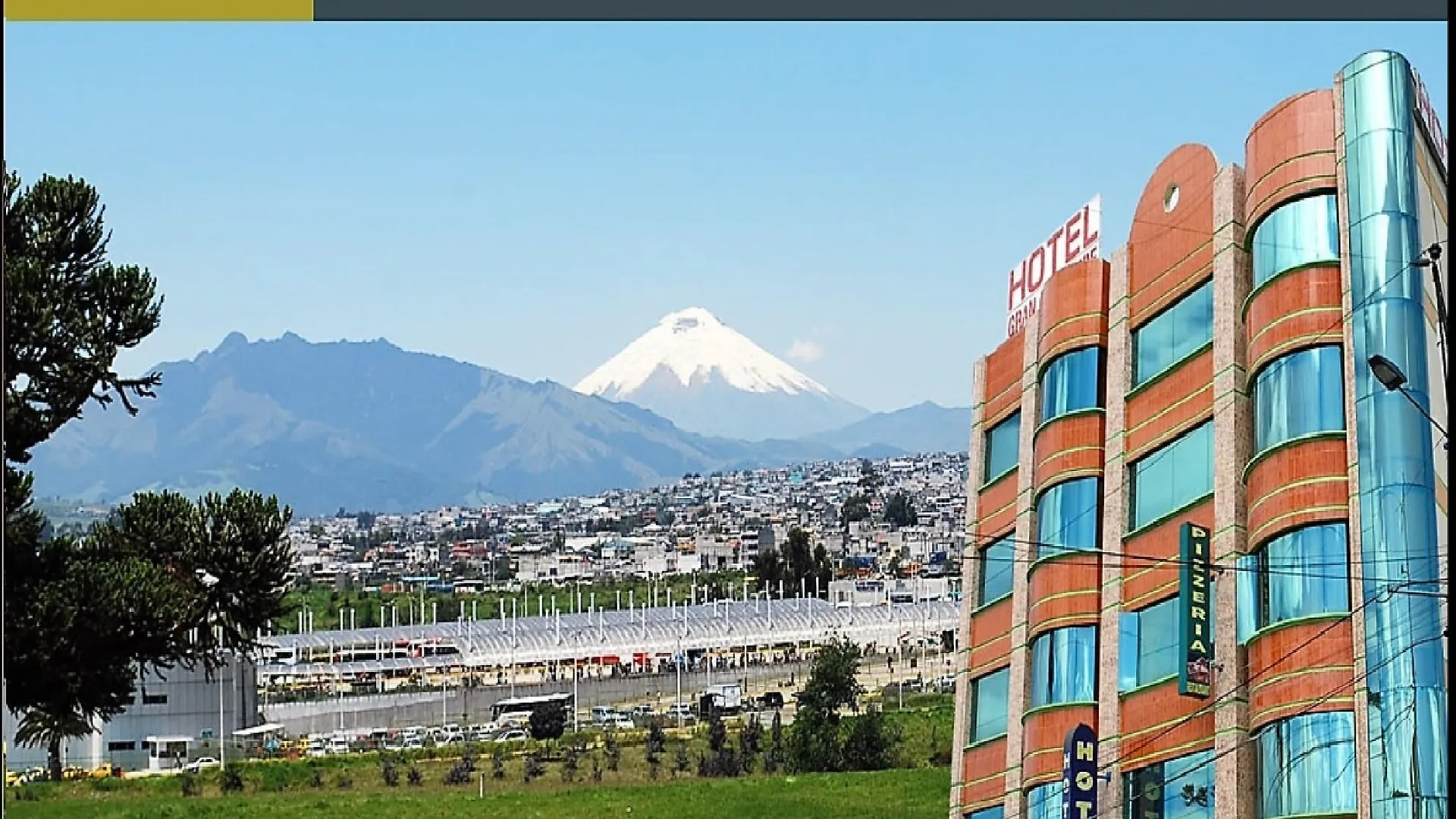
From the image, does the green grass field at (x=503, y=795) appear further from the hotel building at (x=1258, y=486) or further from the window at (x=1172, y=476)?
the window at (x=1172, y=476)

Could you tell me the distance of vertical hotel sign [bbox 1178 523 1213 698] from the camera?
2825cm

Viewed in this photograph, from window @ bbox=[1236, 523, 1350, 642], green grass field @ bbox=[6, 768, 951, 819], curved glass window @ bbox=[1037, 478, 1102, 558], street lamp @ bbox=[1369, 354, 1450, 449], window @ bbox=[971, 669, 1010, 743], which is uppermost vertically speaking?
street lamp @ bbox=[1369, 354, 1450, 449]

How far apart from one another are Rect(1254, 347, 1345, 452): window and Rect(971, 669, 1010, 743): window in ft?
29.2

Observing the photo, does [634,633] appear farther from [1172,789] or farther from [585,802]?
[1172,789]

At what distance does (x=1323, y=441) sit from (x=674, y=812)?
3772 centimetres

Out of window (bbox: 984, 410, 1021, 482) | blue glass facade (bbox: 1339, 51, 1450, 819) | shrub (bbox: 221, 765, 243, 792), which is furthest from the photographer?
shrub (bbox: 221, 765, 243, 792)

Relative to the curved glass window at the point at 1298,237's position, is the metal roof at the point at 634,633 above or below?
below

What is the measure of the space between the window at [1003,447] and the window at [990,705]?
372 cm

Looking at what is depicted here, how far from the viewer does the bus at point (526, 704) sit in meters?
92.9

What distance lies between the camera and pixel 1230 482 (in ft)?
93.8

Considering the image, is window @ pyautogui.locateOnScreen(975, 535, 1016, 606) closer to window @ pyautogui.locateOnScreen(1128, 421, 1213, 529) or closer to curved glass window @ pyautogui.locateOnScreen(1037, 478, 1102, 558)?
curved glass window @ pyautogui.locateOnScreen(1037, 478, 1102, 558)

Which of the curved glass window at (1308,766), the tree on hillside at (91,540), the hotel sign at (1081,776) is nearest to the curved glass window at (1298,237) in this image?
the curved glass window at (1308,766)

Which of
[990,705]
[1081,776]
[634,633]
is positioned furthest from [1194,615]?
Answer: [634,633]

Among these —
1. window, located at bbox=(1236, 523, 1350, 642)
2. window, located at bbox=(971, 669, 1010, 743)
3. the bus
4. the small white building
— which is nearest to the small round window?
window, located at bbox=(1236, 523, 1350, 642)
